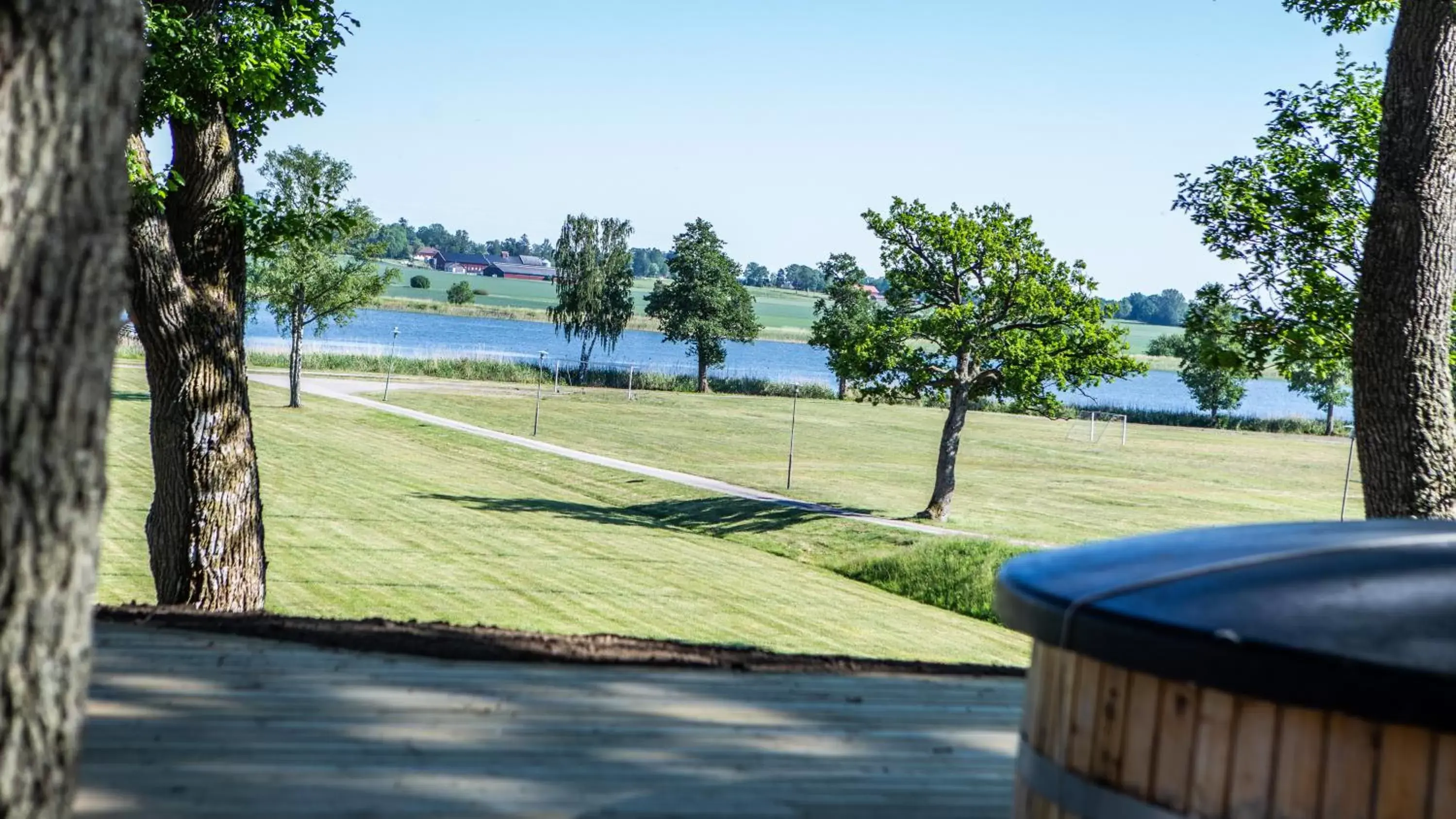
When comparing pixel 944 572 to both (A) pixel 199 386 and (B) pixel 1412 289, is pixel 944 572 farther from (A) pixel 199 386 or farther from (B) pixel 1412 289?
(A) pixel 199 386

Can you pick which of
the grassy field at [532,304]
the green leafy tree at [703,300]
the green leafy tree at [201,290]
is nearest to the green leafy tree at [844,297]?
the green leafy tree at [703,300]

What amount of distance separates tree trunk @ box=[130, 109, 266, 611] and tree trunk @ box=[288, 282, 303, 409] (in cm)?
3334

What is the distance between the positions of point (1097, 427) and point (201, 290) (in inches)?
2347

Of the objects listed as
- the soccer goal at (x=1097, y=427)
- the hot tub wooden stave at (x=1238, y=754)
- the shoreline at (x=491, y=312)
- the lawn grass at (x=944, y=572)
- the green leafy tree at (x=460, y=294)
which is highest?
the green leafy tree at (x=460, y=294)

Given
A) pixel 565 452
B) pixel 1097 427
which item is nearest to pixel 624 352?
pixel 1097 427

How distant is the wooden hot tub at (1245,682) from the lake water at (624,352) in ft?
222

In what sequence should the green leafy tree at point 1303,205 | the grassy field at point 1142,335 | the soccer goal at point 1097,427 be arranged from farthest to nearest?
the grassy field at point 1142,335 < the soccer goal at point 1097,427 < the green leafy tree at point 1303,205

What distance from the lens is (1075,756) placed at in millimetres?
3297

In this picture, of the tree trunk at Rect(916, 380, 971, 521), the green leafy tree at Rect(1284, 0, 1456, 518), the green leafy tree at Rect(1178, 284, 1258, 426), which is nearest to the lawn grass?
the tree trunk at Rect(916, 380, 971, 521)

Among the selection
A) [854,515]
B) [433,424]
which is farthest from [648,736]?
[433,424]

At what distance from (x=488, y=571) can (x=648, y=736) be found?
16.1m

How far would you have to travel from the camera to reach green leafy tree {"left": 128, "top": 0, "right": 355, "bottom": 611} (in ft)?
31.8

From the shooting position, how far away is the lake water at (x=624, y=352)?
261ft

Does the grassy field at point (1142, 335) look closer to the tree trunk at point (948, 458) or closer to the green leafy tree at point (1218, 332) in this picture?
the tree trunk at point (948, 458)
